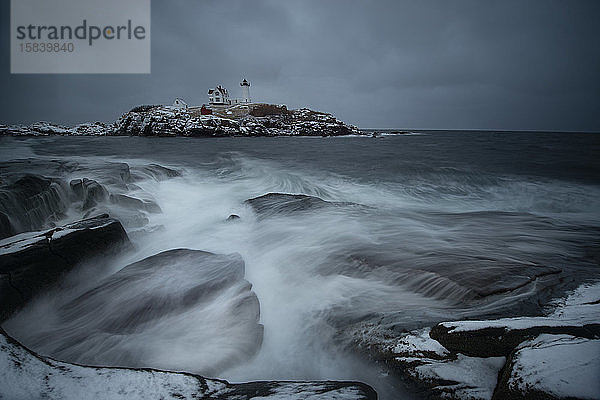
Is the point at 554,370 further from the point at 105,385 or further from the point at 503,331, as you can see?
the point at 105,385

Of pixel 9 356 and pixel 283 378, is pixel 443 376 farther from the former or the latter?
pixel 9 356

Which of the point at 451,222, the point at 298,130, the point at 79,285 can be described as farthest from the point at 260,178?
→ the point at 298,130

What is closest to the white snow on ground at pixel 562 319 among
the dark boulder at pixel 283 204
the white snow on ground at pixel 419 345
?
the white snow on ground at pixel 419 345

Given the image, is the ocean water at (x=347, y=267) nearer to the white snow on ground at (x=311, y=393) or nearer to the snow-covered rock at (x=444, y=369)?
the snow-covered rock at (x=444, y=369)

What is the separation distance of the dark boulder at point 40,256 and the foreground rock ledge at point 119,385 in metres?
1.49

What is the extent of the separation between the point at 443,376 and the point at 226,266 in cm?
302

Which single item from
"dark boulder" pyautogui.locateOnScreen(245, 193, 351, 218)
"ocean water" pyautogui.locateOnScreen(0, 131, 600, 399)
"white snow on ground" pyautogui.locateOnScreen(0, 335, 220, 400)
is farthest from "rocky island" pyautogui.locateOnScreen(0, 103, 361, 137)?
"white snow on ground" pyautogui.locateOnScreen(0, 335, 220, 400)

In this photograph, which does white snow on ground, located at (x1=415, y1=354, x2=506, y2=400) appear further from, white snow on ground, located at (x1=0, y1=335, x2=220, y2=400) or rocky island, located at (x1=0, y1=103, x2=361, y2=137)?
rocky island, located at (x1=0, y1=103, x2=361, y2=137)

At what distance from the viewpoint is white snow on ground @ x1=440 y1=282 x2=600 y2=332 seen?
205 centimetres

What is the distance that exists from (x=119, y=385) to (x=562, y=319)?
3184mm

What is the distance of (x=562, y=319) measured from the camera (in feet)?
7.06

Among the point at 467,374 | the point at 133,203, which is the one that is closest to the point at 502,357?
the point at 467,374

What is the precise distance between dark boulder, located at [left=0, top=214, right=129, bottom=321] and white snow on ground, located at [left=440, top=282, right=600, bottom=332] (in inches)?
165

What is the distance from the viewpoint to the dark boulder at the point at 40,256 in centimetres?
281
